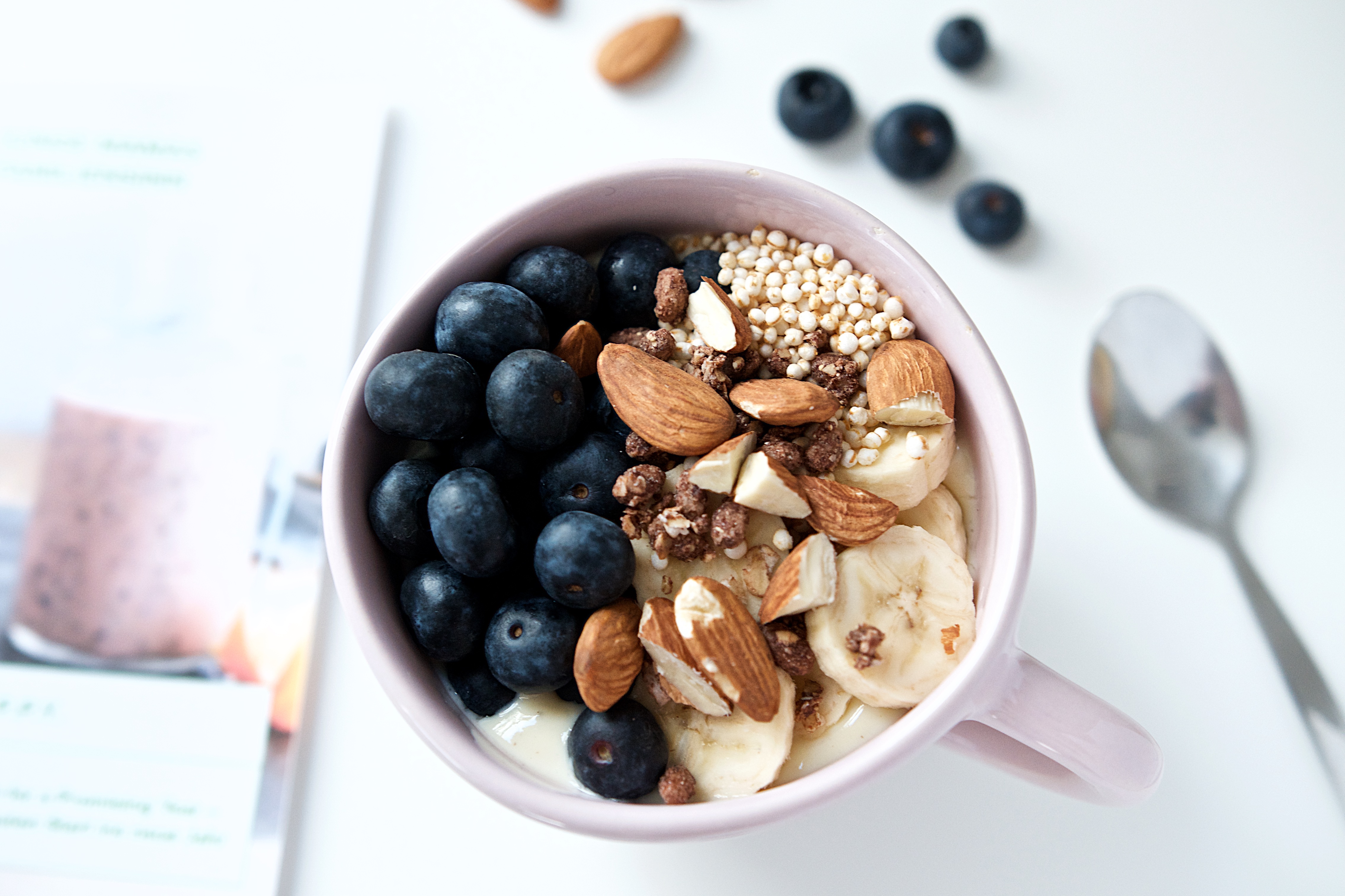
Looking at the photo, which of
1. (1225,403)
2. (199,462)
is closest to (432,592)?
(199,462)

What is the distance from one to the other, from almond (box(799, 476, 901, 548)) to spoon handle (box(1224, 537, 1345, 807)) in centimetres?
42

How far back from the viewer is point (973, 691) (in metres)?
0.46

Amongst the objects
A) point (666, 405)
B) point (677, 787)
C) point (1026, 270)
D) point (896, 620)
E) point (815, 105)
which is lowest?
point (677, 787)

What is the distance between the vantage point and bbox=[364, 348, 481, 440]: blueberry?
0.50m

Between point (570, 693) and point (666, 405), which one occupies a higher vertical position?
point (666, 405)

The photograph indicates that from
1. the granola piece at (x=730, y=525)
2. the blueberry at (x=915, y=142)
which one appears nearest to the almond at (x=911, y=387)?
the granola piece at (x=730, y=525)

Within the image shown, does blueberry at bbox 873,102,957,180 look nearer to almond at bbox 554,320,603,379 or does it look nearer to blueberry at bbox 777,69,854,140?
blueberry at bbox 777,69,854,140

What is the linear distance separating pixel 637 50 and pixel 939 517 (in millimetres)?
535

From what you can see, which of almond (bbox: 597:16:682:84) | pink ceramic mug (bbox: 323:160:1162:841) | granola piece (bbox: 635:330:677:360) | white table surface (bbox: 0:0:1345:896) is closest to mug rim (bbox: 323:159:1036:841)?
pink ceramic mug (bbox: 323:160:1162:841)

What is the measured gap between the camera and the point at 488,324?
522 millimetres

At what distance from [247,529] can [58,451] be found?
0.65 ft

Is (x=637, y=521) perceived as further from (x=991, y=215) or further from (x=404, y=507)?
(x=991, y=215)

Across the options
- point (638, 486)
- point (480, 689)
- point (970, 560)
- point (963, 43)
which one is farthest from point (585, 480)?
point (963, 43)

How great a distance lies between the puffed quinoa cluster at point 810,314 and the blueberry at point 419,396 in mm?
134
